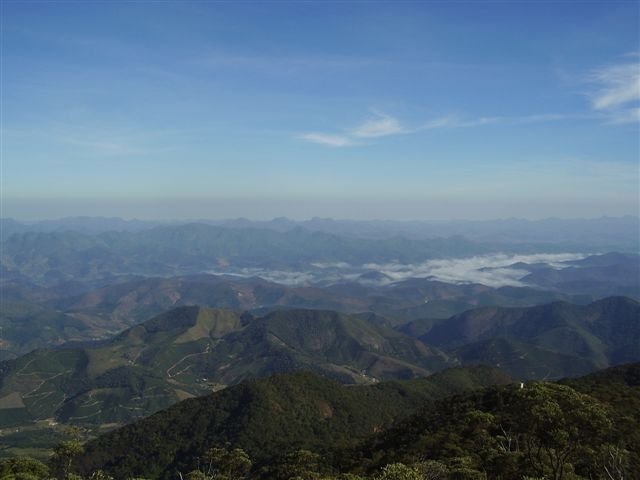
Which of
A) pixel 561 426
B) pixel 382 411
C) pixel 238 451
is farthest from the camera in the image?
pixel 382 411

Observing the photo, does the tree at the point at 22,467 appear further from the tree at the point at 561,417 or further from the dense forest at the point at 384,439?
the tree at the point at 561,417

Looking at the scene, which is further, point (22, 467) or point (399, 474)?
point (22, 467)

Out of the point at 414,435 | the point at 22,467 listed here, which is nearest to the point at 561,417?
the point at 22,467

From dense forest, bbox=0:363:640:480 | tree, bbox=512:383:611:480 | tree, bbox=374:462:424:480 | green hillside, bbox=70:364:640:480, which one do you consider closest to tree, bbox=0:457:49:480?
dense forest, bbox=0:363:640:480

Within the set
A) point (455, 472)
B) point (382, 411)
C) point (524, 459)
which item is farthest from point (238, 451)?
point (382, 411)

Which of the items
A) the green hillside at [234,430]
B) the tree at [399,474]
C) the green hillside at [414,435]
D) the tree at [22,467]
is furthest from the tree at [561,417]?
the green hillside at [234,430]

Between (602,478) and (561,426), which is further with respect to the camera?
(602,478)

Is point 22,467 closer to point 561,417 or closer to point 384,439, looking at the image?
point 561,417

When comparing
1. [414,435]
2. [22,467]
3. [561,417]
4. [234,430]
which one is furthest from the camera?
[234,430]

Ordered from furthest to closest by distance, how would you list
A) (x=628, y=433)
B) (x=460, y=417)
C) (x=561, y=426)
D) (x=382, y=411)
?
(x=382, y=411), (x=460, y=417), (x=628, y=433), (x=561, y=426)

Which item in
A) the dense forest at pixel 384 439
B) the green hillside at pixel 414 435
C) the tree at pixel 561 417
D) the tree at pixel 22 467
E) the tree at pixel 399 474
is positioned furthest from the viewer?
the tree at pixel 22 467

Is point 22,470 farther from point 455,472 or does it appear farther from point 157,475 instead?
point 157,475
